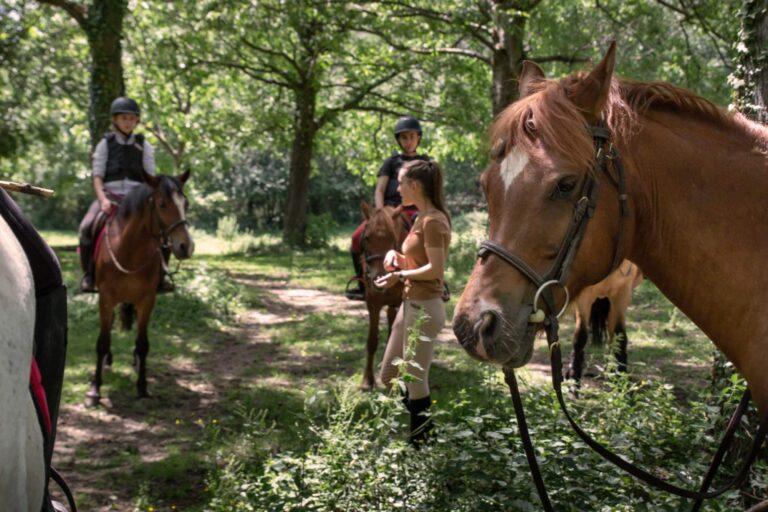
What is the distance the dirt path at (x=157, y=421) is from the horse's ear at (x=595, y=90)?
329 cm

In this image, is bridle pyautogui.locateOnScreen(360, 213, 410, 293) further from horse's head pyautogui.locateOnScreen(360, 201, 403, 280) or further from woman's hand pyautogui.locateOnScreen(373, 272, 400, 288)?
woman's hand pyautogui.locateOnScreen(373, 272, 400, 288)

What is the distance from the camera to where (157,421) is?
21.4ft

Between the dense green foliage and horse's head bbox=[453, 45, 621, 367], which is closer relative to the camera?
horse's head bbox=[453, 45, 621, 367]

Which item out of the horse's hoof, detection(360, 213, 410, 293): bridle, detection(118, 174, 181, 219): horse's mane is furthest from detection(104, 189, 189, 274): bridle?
detection(360, 213, 410, 293): bridle

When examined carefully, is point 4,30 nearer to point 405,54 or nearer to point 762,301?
point 405,54

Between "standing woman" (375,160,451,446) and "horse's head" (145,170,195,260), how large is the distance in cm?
253

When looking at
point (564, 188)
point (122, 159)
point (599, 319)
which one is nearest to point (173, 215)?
point (122, 159)

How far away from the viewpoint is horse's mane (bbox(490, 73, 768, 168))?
7.29 feet

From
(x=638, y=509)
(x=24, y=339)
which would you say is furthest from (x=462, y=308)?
(x=638, y=509)

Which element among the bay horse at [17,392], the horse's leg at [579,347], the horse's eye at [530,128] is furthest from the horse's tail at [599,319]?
the bay horse at [17,392]

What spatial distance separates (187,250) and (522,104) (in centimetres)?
524

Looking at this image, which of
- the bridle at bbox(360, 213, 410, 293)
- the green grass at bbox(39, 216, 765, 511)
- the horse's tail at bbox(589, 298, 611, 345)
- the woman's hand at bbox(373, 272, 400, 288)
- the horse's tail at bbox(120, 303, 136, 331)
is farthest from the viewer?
the horse's tail at bbox(120, 303, 136, 331)

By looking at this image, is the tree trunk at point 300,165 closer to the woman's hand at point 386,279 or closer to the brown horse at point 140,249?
the brown horse at point 140,249

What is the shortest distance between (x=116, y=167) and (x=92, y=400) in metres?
2.61
